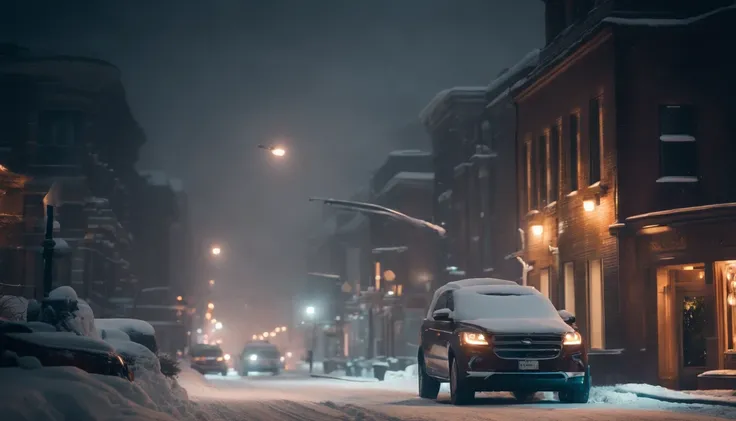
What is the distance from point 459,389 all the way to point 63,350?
7286mm

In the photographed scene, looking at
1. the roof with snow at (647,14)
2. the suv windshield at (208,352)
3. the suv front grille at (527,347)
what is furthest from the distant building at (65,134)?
the suv front grille at (527,347)

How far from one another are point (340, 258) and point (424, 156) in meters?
35.1

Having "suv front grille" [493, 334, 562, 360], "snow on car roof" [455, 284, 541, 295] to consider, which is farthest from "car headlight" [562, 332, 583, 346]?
"snow on car roof" [455, 284, 541, 295]

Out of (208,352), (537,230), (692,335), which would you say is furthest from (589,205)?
(208,352)

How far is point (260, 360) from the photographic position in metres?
59.8

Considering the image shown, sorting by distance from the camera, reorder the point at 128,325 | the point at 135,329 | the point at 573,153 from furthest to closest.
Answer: the point at 573,153 < the point at 128,325 < the point at 135,329

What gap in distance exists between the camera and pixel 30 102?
221ft

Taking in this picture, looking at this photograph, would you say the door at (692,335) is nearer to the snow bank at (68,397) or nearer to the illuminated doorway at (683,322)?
the illuminated doorway at (683,322)

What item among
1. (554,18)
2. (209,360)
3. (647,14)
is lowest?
(209,360)

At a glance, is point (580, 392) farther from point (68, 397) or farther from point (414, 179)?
point (414, 179)

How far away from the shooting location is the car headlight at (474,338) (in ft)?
64.0

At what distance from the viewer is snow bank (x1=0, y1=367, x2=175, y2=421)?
10781mm

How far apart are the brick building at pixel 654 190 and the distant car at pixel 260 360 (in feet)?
93.4

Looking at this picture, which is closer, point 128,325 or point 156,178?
point 128,325
